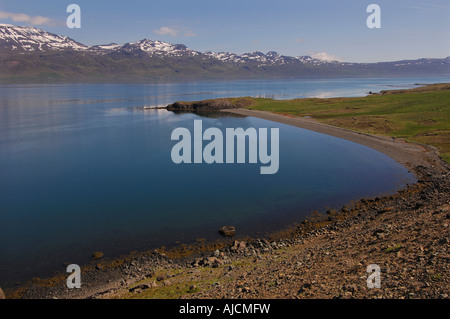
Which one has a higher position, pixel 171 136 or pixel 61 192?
pixel 171 136

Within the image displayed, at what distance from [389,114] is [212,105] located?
6462 cm

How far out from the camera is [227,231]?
26.9 meters

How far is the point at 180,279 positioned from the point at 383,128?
66.0 meters

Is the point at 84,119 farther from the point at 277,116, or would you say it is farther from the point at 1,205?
the point at 1,205

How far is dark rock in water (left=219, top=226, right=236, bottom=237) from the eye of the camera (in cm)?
2680

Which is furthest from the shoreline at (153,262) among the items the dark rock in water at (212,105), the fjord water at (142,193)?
A: the dark rock in water at (212,105)

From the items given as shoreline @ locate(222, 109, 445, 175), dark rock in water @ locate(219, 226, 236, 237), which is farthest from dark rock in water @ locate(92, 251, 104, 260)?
shoreline @ locate(222, 109, 445, 175)

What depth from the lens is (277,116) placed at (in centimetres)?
10175

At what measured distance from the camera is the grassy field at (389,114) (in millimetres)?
63094

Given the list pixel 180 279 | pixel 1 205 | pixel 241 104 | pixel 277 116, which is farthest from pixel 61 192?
pixel 241 104

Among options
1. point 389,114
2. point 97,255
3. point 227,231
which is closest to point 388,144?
point 389,114

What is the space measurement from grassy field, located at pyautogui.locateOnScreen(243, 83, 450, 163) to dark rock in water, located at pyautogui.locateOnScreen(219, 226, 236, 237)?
3572 cm

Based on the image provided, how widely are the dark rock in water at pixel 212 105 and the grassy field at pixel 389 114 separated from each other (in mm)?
4927
